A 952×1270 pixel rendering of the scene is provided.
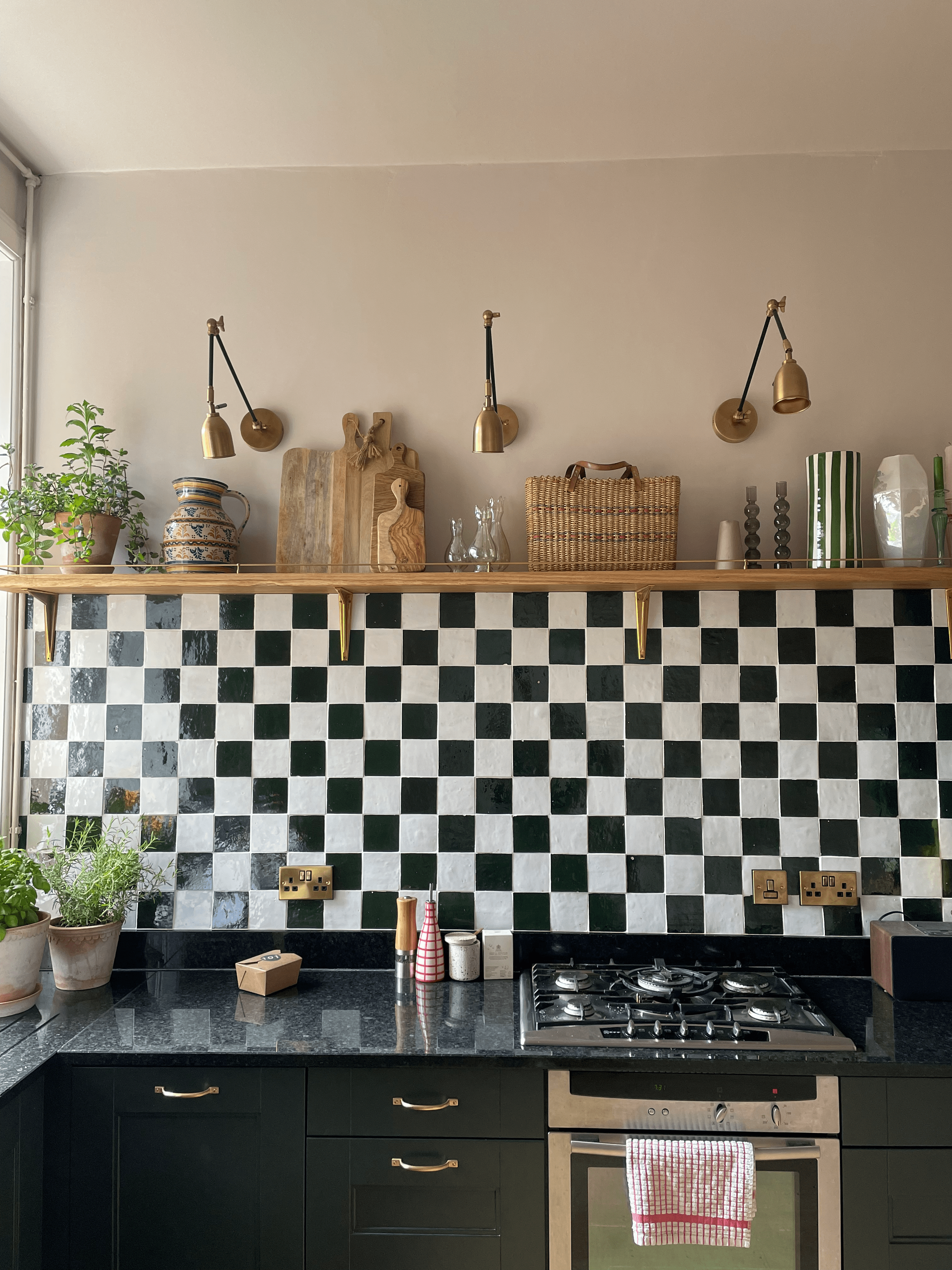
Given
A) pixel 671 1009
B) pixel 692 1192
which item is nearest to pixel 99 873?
pixel 671 1009

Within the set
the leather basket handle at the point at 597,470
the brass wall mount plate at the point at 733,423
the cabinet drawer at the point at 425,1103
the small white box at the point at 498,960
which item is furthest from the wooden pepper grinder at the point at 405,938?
the brass wall mount plate at the point at 733,423

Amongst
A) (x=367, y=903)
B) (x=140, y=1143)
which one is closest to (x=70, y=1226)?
(x=140, y=1143)

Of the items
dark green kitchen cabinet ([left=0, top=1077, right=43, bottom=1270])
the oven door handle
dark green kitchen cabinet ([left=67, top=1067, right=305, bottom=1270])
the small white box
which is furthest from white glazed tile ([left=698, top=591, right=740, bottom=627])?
dark green kitchen cabinet ([left=0, top=1077, right=43, bottom=1270])

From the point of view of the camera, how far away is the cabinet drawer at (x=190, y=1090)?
1753mm

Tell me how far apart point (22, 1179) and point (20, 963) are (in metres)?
0.46

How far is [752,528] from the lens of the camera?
2.27 metres

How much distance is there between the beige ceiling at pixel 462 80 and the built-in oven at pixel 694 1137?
7.39 feet

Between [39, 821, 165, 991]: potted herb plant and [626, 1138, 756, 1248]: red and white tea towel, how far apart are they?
4.35ft

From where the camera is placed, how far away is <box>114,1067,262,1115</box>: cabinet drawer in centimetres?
175

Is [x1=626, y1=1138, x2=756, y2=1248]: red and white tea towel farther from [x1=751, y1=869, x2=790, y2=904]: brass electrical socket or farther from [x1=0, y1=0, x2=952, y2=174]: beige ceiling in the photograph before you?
[x1=0, y1=0, x2=952, y2=174]: beige ceiling

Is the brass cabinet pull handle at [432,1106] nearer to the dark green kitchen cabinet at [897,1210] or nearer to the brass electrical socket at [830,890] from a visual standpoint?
the dark green kitchen cabinet at [897,1210]

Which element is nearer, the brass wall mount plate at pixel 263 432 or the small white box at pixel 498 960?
the small white box at pixel 498 960

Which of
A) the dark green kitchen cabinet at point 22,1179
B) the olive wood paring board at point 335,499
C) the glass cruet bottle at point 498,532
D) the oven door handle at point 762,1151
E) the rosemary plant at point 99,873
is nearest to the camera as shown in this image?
the dark green kitchen cabinet at point 22,1179

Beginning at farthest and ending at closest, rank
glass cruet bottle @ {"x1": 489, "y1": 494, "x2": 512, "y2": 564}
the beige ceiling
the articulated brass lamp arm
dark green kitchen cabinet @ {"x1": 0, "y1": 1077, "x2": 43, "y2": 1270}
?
glass cruet bottle @ {"x1": 489, "y1": 494, "x2": 512, "y2": 564} → the articulated brass lamp arm → the beige ceiling → dark green kitchen cabinet @ {"x1": 0, "y1": 1077, "x2": 43, "y2": 1270}
